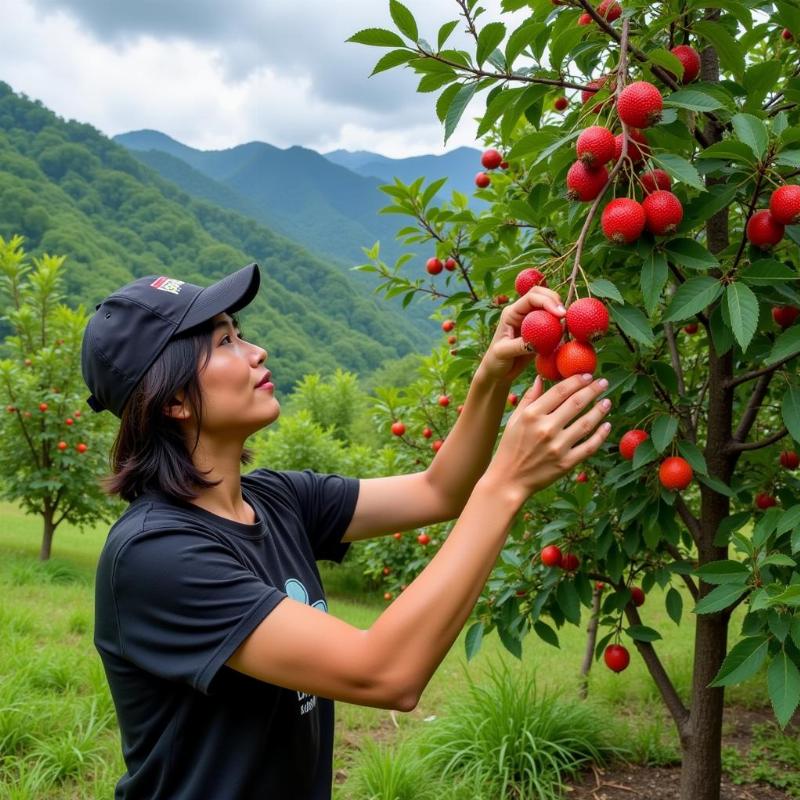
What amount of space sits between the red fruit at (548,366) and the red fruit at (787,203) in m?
0.55

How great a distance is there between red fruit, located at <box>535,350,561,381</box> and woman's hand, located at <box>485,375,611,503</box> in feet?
0.27

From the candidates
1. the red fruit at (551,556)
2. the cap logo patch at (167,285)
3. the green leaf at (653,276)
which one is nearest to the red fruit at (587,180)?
the green leaf at (653,276)

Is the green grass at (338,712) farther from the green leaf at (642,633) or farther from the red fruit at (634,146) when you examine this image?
the red fruit at (634,146)

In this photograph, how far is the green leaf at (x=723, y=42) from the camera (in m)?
1.57

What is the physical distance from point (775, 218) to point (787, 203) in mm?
69

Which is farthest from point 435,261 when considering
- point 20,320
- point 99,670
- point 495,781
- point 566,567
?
point 20,320

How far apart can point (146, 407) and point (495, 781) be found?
7.71 feet

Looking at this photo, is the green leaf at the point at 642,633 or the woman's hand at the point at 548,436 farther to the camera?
the green leaf at the point at 642,633

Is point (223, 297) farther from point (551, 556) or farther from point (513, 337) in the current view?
point (551, 556)

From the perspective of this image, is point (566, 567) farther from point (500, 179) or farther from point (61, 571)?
point (61, 571)

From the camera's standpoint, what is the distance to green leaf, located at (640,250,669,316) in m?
1.41

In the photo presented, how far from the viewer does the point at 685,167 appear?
1.30m

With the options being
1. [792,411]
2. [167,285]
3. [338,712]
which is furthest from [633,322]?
[338,712]

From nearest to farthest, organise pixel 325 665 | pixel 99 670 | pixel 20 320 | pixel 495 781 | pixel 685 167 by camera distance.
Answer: pixel 325 665 → pixel 685 167 → pixel 495 781 → pixel 99 670 → pixel 20 320
